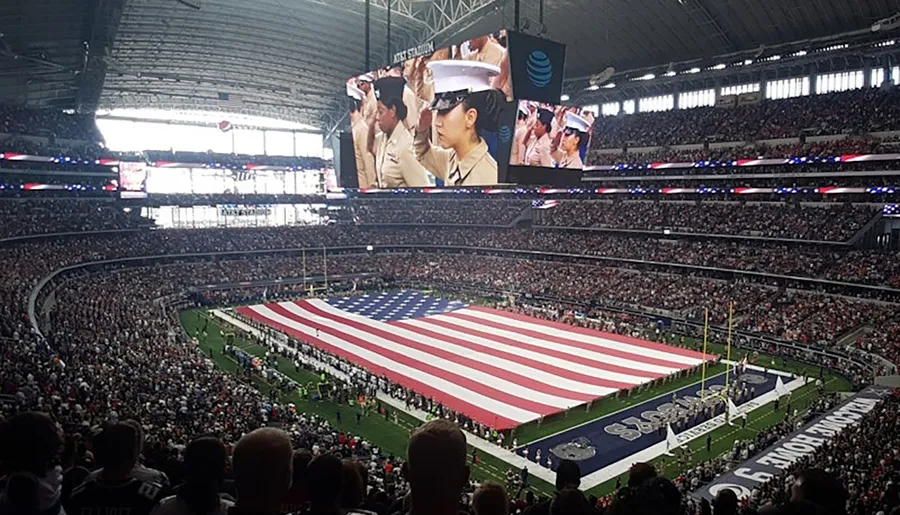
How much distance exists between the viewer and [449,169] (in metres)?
35.1

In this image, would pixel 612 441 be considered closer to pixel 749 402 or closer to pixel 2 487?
pixel 749 402

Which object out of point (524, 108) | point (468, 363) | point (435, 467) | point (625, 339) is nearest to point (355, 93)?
point (524, 108)

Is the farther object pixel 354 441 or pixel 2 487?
pixel 354 441

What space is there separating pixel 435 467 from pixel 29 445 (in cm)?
288

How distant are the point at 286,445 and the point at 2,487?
7.74 ft

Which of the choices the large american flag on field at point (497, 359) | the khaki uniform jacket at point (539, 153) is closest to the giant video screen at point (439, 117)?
the khaki uniform jacket at point (539, 153)

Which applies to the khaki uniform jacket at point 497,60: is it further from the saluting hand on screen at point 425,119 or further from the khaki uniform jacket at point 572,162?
the khaki uniform jacket at point 572,162

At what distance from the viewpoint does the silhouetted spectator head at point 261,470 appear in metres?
3.22

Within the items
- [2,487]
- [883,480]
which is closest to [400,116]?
[883,480]

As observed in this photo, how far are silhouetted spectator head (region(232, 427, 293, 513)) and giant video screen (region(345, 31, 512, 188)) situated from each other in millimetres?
30414

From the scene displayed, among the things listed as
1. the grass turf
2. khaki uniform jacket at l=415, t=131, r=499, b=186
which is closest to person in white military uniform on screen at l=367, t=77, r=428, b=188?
khaki uniform jacket at l=415, t=131, r=499, b=186

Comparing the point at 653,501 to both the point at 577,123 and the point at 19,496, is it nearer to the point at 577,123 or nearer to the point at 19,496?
the point at 19,496

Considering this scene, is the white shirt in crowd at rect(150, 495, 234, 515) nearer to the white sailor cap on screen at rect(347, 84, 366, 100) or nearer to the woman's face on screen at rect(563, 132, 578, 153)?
the woman's face on screen at rect(563, 132, 578, 153)

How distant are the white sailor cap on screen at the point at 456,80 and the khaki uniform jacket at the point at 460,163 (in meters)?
2.22
